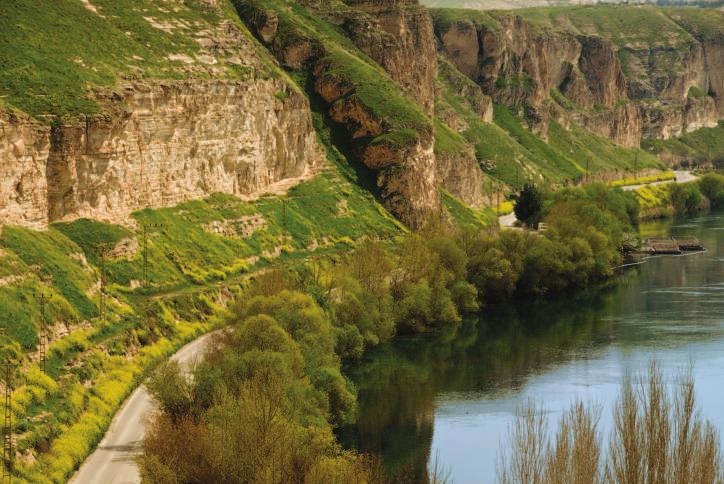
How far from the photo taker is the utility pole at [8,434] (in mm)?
46938

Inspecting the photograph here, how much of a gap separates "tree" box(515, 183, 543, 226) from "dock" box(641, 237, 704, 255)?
10900 mm

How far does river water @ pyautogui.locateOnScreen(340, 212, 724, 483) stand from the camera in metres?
60.5

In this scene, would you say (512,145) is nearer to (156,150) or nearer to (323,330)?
(156,150)

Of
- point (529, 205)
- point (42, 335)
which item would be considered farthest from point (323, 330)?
point (529, 205)

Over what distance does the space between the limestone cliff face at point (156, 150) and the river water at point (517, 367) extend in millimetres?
18278

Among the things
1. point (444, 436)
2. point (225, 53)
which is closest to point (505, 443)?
point (444, 436)

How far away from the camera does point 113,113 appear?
255ft

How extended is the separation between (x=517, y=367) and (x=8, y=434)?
116ft

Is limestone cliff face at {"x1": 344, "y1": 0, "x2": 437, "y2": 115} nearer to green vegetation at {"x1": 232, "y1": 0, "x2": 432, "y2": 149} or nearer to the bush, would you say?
green vegetation at {"x1": 232, "y1": 0, "x2": 432, "y2": 149}

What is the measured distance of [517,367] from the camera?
252 feet

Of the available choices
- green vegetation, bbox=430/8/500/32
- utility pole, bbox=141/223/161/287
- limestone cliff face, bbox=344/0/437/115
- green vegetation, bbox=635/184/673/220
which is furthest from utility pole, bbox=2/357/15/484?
green vegetation, bbox=430/8/500/32

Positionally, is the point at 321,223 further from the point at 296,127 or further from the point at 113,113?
the point at 113,113

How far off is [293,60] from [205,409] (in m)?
69.6

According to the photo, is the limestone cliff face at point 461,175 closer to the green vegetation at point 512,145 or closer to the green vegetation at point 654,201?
the green vegetation at point 512,145
